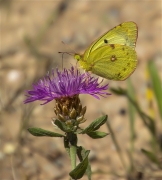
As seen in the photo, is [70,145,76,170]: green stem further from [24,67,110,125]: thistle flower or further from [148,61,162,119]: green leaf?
[148,61,162,119]: green leaf

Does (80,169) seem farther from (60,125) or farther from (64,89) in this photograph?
(64,89)

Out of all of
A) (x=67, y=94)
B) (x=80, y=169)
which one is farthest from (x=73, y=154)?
(x=67, y=94)

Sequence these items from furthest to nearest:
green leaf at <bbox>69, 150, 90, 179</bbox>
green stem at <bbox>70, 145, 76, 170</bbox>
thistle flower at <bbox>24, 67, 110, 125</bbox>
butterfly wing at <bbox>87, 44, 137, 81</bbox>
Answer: butterfly wing at <bbox>87, 44, 137, 81</bbox>
thistle flower at <bbox>24, 67, 110, 125</bbox>
green stem at <bbox>70, 145, 76, 170</bbox>
green leaf at <bbox>69, 150, 90, 179</bbox>

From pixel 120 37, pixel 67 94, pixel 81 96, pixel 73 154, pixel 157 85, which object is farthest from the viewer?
pixel 81 96

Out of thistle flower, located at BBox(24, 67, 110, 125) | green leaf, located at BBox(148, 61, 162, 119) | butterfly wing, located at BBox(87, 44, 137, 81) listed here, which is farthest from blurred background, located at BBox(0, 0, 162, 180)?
thistle flower, located at BBox(24, 67, 110, 125)

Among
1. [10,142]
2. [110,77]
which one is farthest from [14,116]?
[110,77]
